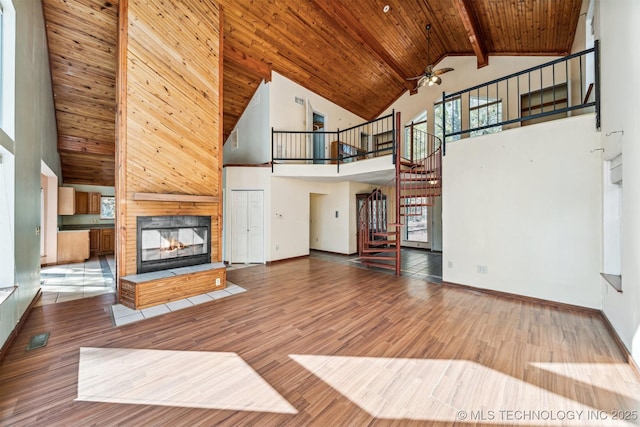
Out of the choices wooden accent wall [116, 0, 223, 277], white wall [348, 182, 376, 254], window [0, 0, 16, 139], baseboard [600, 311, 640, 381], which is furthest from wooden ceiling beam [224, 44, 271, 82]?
baseboard [600, 311, 640, 381]

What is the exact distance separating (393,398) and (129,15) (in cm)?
568

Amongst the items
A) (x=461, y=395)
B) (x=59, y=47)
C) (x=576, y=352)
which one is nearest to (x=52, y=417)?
(x=461, y=395)

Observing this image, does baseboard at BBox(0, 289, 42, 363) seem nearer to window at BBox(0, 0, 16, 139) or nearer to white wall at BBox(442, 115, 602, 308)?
window at BBox(0, 0, 16, 139)

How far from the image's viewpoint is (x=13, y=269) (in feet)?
8.48

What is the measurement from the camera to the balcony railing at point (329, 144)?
6.16 metres

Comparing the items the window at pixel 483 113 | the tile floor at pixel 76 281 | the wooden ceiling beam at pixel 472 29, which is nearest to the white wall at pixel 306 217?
the tile floor at pixel 76 281

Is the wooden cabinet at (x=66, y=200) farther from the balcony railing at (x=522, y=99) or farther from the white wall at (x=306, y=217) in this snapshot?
the balcony railing at (x=522, y=99)

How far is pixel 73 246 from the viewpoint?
21.5 feet

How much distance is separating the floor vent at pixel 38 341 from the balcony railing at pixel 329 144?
467 cm

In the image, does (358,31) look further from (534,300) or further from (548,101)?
(534,300)

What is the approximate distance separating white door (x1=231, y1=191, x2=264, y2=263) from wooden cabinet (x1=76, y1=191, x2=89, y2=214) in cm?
537

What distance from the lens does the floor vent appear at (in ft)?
8.20

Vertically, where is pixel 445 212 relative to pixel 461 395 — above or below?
above

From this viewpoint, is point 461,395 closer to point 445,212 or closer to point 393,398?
point 393,398
